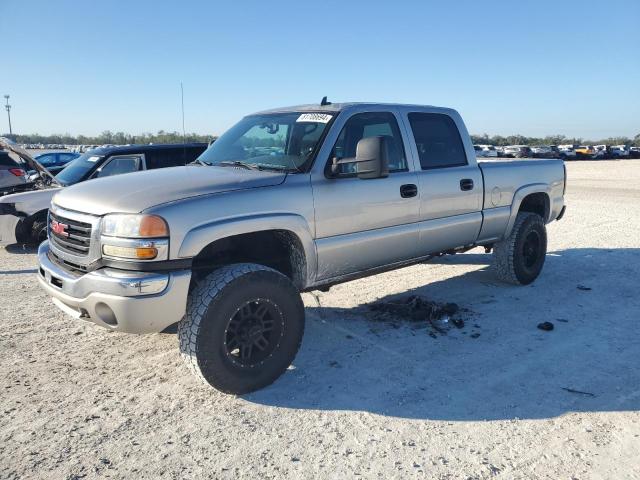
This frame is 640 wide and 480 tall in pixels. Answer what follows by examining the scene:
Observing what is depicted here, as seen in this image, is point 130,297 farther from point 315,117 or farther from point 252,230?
point 315,117

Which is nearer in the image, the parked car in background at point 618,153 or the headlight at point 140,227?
the headlight at point 140,227

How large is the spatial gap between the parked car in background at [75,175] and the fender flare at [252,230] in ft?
19.1

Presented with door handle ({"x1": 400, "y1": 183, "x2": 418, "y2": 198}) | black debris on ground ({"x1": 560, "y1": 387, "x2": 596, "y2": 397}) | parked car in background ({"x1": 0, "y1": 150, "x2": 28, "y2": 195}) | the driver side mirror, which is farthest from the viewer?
parked car in background ({"x1": 0, "y1": 150, "x2": 28, "y2": 195})

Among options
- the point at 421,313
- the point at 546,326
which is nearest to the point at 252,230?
the point at 421,313

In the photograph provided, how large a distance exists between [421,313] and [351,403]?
1.86 metres

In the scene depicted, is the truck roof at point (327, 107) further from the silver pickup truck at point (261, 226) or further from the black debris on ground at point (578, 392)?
the black debris on ground at point (578, 392)

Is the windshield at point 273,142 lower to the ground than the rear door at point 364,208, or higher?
higher

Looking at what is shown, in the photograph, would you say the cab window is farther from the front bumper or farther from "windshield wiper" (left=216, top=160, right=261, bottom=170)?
the front bumper

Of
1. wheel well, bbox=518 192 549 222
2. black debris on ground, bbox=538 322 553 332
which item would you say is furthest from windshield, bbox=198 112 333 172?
wheel well, bbox=518 192 549 222

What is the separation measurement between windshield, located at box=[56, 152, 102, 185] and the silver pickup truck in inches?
188

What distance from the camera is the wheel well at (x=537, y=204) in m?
6.29

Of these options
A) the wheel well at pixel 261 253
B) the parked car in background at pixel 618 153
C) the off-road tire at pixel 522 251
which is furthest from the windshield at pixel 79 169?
the parked car in background at pixel 618 153

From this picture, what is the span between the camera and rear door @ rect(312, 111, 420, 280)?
3.96 meters

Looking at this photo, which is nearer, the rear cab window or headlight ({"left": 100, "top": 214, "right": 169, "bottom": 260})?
headlight ({"left": 100, "top": 214, "right": 169, "bottom": 260})
